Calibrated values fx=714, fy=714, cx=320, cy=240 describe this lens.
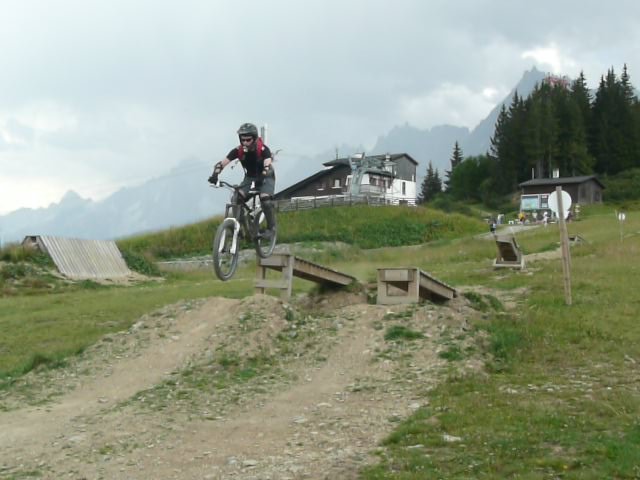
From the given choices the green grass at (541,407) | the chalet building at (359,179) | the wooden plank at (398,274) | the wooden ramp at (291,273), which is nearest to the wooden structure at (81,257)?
the wooden ramp at (291,273)

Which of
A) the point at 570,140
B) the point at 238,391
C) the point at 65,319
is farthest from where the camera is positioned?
the point at 570,140

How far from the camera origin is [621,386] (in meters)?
9.84

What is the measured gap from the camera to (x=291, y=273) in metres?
15.5

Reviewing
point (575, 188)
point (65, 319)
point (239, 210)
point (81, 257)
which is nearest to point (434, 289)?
point (239, 210)

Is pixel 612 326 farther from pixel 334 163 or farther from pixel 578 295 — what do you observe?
pixel 334 163

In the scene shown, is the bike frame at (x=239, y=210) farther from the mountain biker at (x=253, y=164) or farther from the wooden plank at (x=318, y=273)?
the wooden plank at (x=318, y=273)

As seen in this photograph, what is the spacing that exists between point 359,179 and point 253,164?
65.8m

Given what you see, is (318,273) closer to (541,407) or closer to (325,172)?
(541,407)

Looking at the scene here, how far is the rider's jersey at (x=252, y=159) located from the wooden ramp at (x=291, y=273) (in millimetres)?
3128

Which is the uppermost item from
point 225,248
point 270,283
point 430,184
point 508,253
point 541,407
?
point 430,184

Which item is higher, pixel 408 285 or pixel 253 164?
pixel 253 164

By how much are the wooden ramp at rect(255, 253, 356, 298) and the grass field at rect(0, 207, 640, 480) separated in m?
3.57

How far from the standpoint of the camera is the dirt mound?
7672mm

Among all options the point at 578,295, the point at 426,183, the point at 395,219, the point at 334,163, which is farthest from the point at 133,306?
the point at 426,183
